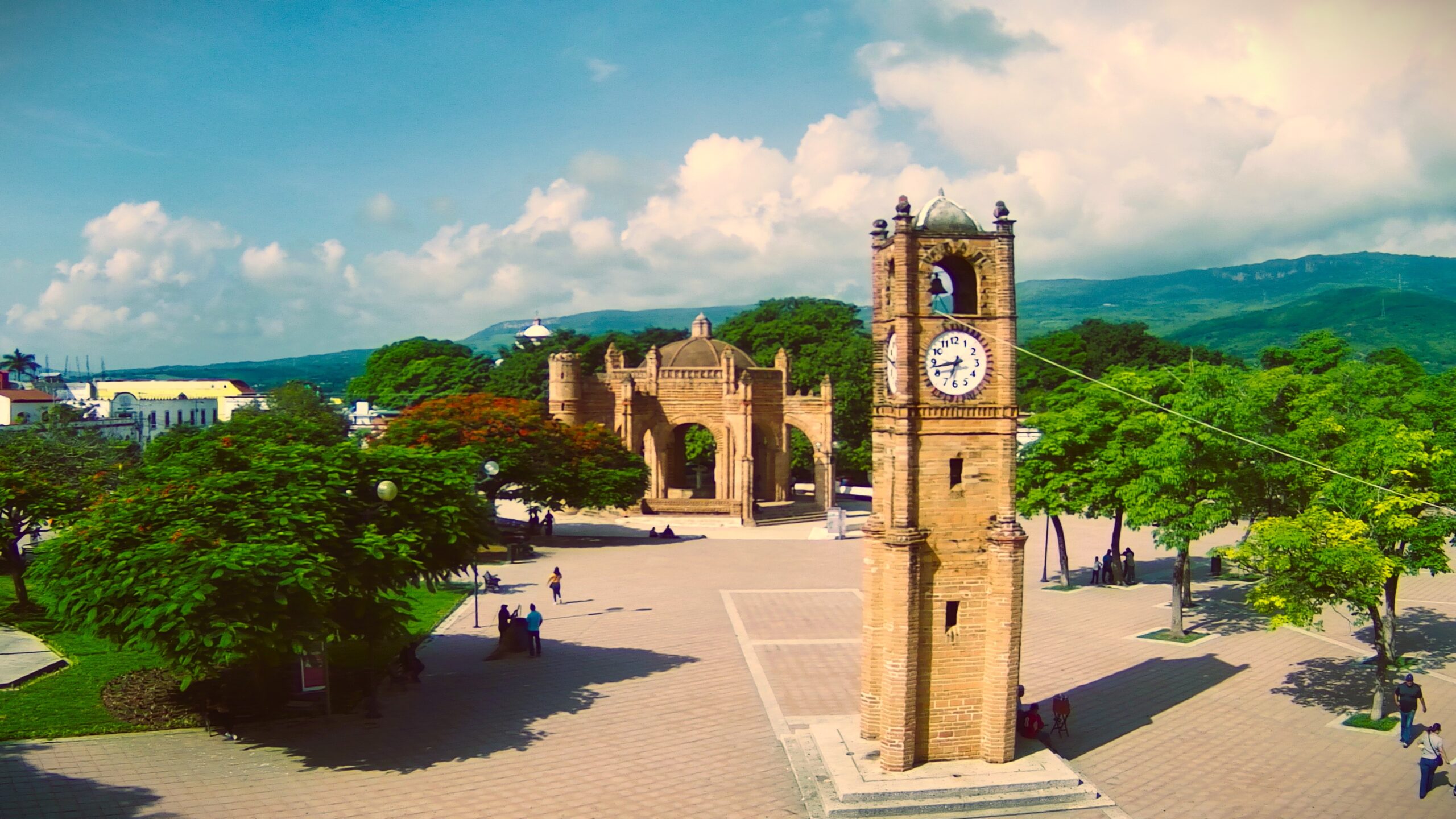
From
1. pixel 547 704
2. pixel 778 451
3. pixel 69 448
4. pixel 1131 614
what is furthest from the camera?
pixel 778 451

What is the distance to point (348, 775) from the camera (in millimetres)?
15023

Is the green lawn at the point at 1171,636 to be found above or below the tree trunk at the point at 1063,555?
below

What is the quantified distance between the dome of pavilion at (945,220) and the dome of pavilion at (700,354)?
120 feet

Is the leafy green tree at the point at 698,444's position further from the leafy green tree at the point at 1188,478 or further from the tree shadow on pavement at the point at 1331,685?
the tree shadow on pavement at the point at 1331,685

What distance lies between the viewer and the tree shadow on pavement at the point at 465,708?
1611 cm

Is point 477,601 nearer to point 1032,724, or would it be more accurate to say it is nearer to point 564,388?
point 1032,724

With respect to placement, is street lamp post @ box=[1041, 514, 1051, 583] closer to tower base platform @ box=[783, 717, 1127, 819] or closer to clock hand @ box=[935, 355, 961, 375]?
tower base platform @ box=[783, 717, 1127, 819]

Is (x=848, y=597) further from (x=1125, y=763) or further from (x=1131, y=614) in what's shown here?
Answer: (x=1125, y=763)

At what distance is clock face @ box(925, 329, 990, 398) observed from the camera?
1491cm

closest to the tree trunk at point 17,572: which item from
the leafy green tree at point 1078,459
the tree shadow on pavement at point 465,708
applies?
the tree shadow on pavement at point 465,708

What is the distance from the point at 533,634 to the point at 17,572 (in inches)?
538

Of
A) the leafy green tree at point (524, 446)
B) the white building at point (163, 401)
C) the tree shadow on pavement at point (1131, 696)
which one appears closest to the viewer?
the tree shadow on pavement at point (1131, 696)

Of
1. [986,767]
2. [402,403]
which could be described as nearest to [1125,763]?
[986,767]

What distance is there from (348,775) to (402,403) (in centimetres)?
7618
